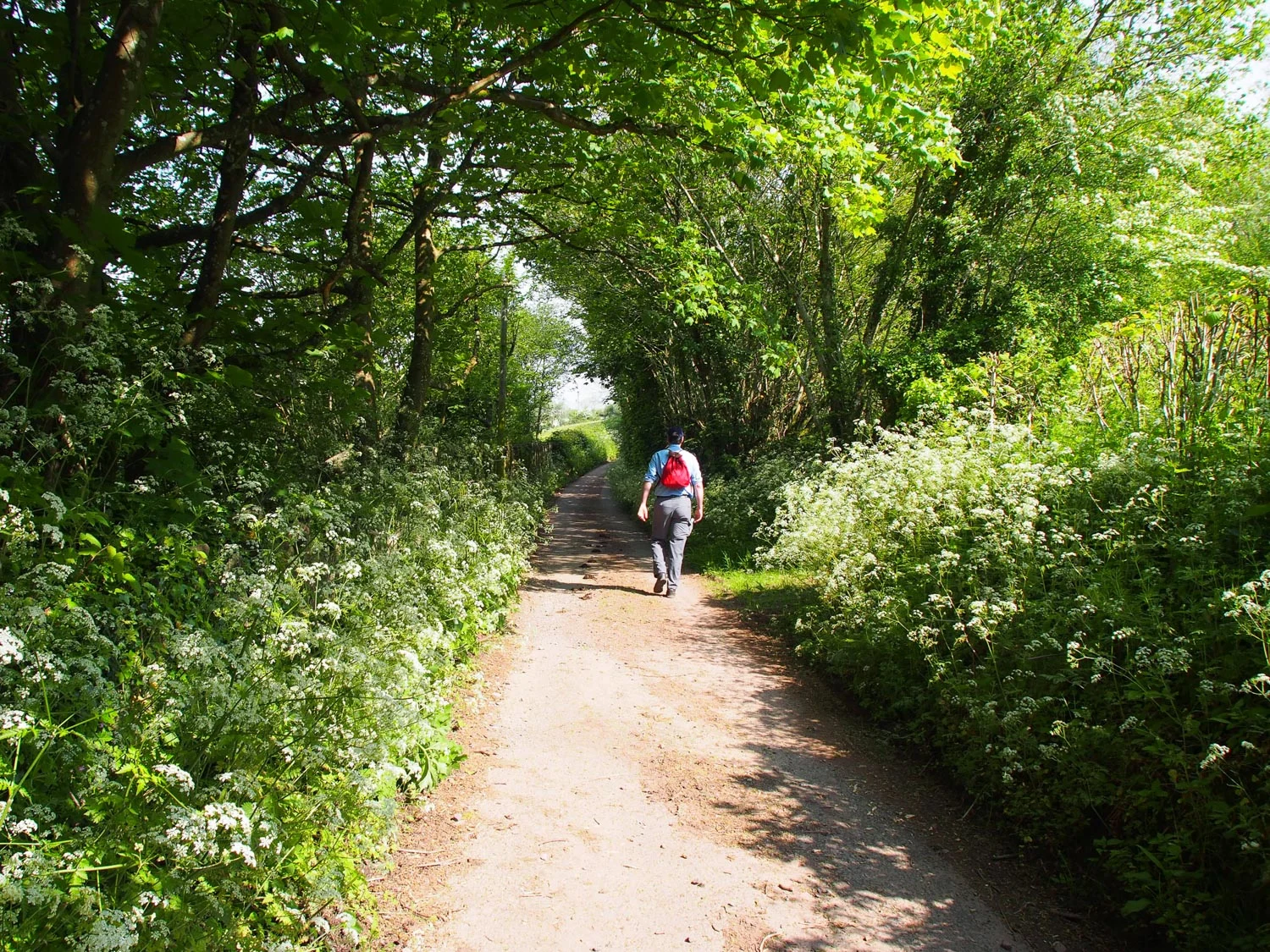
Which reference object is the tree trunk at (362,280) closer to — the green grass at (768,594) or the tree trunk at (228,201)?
the tree trunk at (228,201)

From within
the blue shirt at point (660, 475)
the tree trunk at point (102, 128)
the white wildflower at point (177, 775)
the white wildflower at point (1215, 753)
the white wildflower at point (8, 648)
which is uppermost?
the tree trunk at point (102, 128)

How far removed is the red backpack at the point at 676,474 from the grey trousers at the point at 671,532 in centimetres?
17

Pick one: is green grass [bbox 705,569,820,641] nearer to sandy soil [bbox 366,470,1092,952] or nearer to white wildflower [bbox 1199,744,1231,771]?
sandy soil [bbox 366,470,1092,952]

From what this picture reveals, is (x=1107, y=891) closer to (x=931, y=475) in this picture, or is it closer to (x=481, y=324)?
(x=931, y=475)

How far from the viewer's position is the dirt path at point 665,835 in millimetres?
3107

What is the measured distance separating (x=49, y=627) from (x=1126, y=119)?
1522cm

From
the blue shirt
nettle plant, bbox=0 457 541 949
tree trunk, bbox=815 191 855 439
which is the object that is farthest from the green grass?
nettle plant, bbox=0 457 541 949

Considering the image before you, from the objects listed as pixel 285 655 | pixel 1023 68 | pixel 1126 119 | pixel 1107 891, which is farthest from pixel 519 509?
pixel 1126 119

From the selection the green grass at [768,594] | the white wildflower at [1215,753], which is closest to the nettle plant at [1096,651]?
the white wildflower at [1215,753]

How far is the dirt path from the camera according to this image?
3107mm

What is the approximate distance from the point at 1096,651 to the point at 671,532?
6.09m

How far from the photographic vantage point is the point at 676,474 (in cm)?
945

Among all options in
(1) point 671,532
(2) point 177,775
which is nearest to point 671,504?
(1) point 671,532

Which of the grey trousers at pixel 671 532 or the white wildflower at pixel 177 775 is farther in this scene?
the grey trousers at pixel 671 532
